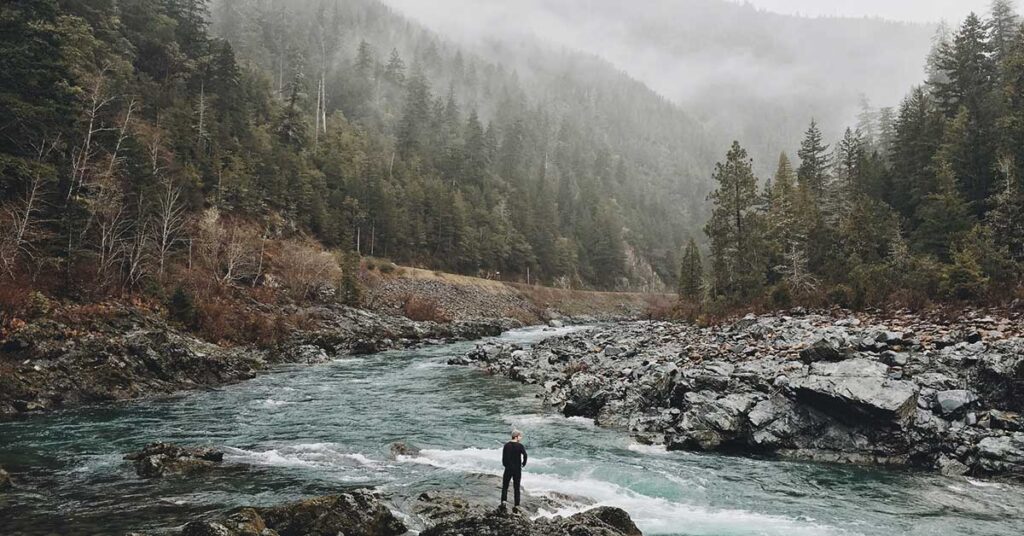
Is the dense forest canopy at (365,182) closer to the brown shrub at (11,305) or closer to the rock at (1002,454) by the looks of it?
the brown shrub at (11,305)

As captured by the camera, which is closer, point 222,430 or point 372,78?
point 222,430

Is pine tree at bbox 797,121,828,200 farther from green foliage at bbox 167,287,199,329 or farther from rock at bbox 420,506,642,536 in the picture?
rock at bbox 420,506,642,536

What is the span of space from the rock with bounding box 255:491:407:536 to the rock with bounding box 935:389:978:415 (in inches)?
627

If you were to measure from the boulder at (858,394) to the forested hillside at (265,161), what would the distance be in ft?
117

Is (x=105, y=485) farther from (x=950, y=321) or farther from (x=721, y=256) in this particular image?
(x=721, y=256)

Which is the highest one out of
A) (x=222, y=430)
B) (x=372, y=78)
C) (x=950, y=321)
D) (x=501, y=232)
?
(x=372, y=78)

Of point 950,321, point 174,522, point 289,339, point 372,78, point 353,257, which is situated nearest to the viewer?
point 174,522

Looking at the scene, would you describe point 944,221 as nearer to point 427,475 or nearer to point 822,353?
point 822,353

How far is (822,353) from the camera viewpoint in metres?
21.0

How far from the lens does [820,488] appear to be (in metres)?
14.5

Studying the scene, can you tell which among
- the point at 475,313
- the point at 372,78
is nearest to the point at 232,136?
the point at 475,313

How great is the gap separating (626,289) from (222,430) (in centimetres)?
11707

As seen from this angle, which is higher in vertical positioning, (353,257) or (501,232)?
Answer: (501,232)

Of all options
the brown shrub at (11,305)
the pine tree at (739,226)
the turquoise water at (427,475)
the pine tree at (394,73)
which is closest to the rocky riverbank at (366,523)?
the turquoise water at (427,475)
